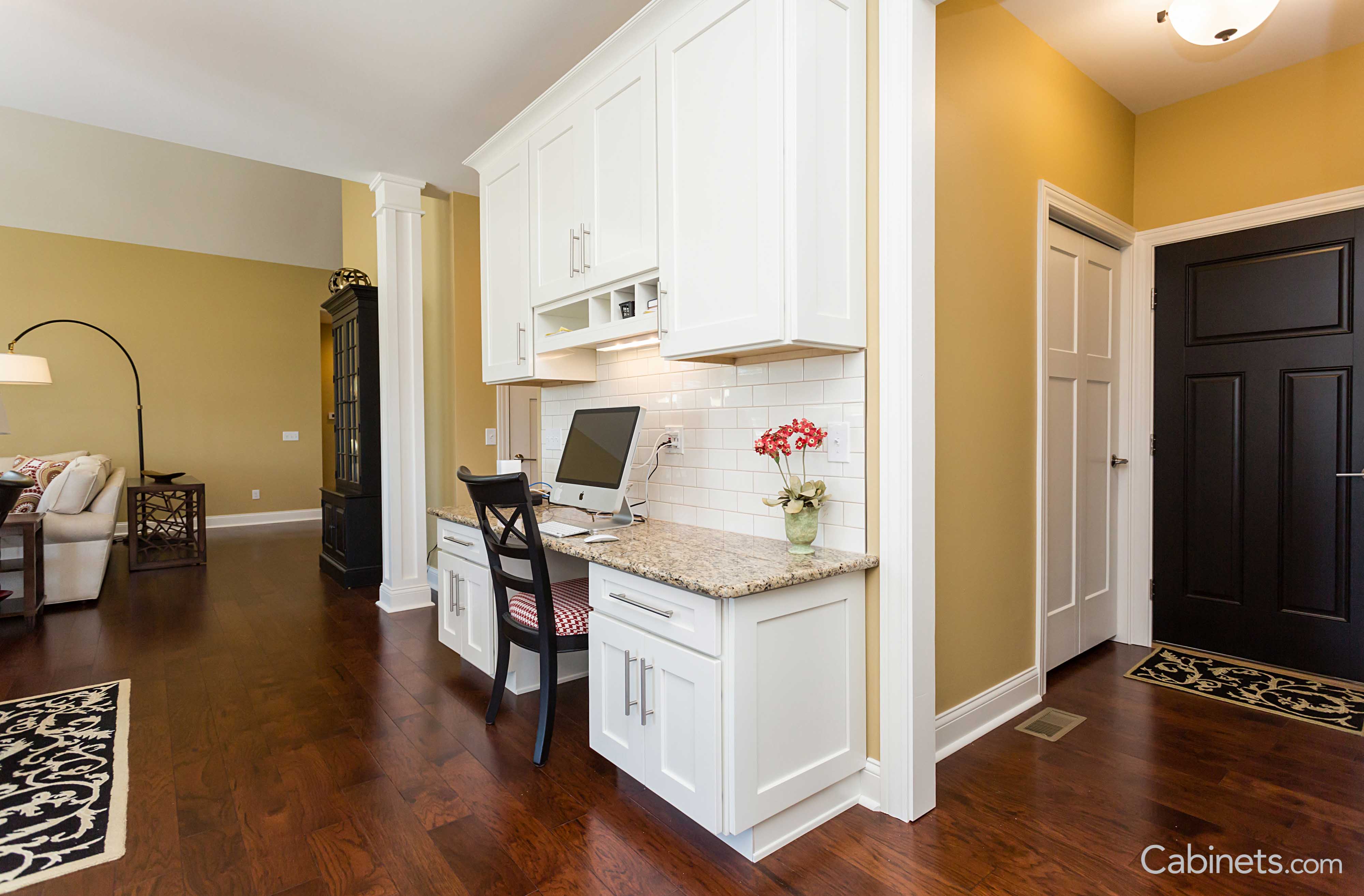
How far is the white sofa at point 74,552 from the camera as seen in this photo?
4301mm

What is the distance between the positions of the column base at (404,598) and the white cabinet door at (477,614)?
138 cm

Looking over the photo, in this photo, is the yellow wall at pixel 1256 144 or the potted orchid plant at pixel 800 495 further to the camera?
the yellow wall at pixel 1256 144

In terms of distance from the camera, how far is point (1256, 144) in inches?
120

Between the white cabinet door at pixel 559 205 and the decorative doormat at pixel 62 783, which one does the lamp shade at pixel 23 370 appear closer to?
the decorative doormat at pixel 62 783

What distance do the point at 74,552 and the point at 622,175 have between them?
453 cm

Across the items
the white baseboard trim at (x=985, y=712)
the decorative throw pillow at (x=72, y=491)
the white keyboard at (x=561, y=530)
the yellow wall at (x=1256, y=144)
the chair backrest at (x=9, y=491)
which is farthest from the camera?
the decorative throw pillow at (x=72, y=491)

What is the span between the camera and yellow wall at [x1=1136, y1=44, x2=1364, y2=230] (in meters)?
2.83

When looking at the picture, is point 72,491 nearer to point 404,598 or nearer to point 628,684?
point 404,598

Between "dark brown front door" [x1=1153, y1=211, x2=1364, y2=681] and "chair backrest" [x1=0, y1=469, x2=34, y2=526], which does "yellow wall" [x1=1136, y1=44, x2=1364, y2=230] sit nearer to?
"dark brown front door" [x1=1153, y1=211, x2=1364, y2=681]

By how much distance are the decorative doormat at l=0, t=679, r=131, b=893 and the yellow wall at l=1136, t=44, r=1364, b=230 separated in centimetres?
480

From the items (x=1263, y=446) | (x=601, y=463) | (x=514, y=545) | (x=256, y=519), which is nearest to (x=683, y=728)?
(x=514, y=545)

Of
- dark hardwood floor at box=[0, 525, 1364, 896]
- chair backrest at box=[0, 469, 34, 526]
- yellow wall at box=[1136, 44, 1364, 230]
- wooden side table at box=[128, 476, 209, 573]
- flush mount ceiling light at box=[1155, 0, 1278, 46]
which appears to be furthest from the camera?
wooden side table at box=[128, 476, 209, 573]

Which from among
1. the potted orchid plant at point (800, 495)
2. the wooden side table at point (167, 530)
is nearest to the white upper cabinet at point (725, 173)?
the potted orchid plant at point (800, 495)

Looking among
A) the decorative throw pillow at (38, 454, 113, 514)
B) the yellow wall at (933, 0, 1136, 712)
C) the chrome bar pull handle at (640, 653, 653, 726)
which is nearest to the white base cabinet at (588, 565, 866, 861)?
the chrome bar pull handle at (640, 653, 653, 726)
